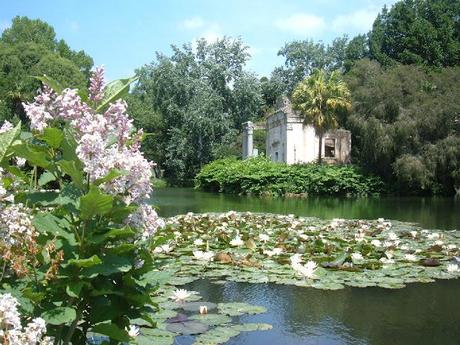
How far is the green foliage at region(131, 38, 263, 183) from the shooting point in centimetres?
4075

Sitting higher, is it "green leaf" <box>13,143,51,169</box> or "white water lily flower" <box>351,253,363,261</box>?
"green leaf" <box>13,143,51,169</box>

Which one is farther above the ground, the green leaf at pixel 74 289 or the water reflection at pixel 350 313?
the green leaf at pixel 74 289

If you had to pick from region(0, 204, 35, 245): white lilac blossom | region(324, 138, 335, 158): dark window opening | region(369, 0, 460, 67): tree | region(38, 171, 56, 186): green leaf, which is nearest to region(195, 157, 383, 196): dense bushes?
region(324, 138, 335, 158): dark window opening

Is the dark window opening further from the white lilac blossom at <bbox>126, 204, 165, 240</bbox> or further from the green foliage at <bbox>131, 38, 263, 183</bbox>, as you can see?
the white lilac blossom at <bbox>126, 204, 165, 240</bbox>

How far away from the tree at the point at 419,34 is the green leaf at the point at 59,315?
145 ft

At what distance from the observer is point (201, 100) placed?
133ft

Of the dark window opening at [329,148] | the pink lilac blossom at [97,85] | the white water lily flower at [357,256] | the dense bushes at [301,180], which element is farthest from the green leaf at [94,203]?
the dark window opening at [329,148]

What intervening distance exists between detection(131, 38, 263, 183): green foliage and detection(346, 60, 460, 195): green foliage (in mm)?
10488

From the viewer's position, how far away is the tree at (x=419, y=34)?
144ft

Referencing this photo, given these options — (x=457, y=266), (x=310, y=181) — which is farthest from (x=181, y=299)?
(x=310, y=181)

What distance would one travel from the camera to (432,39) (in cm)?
4412

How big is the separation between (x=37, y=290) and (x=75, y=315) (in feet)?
0.72

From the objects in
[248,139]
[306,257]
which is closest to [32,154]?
[306,257]

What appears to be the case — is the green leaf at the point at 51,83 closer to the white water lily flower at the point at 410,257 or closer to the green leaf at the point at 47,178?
the green leaf at the point at 47,178
